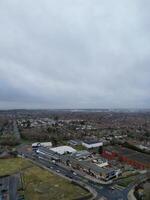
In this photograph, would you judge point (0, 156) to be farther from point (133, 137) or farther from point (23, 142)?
point (133, 137)

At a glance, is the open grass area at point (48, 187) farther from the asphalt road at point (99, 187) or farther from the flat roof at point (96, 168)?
the flat roof at point (96, 168)

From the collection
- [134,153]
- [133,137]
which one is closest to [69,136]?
[133,137]

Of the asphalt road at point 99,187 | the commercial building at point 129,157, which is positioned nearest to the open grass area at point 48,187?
the asphalt road at point 99,187

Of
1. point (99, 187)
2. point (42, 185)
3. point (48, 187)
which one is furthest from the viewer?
point (99, 187)

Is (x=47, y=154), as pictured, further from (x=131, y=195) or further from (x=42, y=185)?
(x=131, y=195)

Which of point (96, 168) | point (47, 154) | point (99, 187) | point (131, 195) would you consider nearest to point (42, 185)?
point (99, 187)

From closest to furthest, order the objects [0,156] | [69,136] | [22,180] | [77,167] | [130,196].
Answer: [130,196], [22,180], [77,167], [0,156], [69,136]
